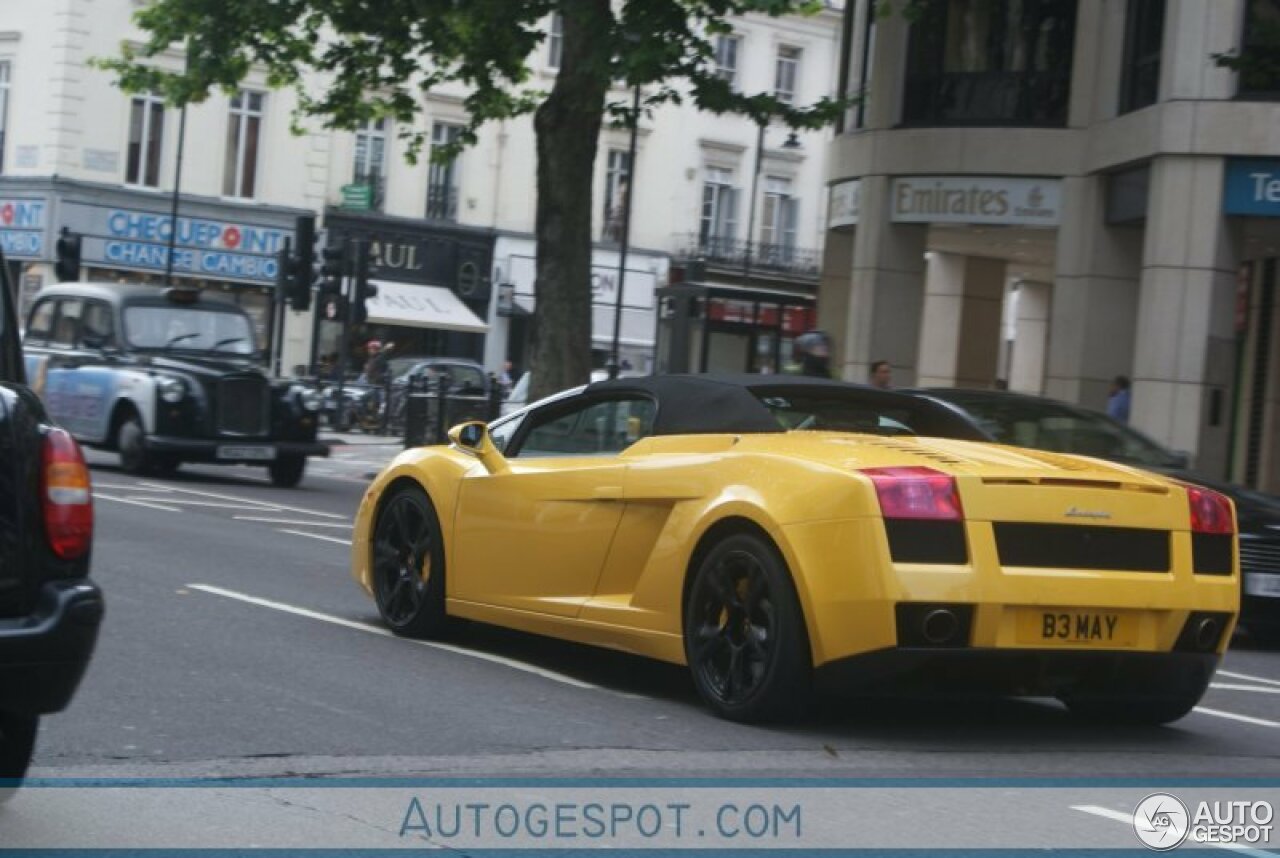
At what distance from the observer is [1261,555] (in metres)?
13.2

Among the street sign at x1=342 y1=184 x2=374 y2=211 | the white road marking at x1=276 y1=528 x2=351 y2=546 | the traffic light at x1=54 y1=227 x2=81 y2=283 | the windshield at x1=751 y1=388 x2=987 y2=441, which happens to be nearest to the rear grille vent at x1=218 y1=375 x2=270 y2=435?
the white road marking at x1=276 y1=528 x2=351 y2=546

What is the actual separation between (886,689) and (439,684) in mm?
1910

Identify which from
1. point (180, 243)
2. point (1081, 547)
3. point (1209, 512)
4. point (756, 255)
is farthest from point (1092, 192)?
point (756, 255)

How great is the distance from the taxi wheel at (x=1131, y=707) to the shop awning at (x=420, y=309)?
145 ft

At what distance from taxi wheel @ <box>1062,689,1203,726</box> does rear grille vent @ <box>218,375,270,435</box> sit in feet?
46.1

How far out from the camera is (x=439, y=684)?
852cm

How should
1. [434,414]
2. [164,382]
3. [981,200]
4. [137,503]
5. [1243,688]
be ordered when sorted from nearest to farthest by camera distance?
[1243,688] → [137,503] → [164,382] → [981,200] → [434,414]

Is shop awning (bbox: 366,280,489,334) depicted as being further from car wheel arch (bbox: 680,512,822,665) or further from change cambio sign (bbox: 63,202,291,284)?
car wheel arch (bbox: 680,512,822,665)

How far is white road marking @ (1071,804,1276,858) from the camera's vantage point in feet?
19.9

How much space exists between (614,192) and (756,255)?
5.39 metres

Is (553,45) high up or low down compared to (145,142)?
up

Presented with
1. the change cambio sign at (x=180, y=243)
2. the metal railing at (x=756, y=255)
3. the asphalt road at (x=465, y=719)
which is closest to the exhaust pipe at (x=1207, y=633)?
the asphalt road at (x=465, y=719)

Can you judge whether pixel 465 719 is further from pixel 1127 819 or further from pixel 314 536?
pixel 314 536

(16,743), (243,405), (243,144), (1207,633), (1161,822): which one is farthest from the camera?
(243,144)
